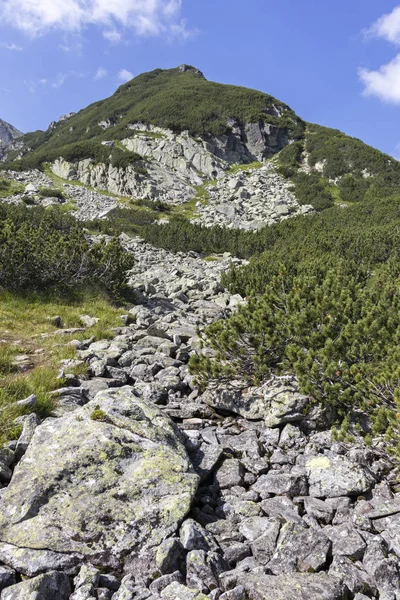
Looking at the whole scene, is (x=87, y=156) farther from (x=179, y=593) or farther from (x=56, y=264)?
(x=179, y=593)

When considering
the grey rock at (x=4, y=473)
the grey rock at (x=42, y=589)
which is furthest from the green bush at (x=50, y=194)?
the grey rock at (x=42, y=589)

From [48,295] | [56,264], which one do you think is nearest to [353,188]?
[56,264]

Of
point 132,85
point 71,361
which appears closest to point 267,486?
point 71,361

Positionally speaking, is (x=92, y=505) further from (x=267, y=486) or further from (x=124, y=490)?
(x=267, y=486)

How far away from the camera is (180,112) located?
62688mm

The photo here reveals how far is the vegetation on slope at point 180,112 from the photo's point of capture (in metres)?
60.0

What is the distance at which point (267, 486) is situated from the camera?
13.8ft

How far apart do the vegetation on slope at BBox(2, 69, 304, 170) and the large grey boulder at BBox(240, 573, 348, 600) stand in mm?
60416

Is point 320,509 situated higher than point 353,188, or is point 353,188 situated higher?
point 353,188

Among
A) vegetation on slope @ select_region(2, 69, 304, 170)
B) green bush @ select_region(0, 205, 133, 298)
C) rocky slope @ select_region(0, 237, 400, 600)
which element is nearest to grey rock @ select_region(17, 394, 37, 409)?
rocky slope @ select_region(0, 237, 400, 600)

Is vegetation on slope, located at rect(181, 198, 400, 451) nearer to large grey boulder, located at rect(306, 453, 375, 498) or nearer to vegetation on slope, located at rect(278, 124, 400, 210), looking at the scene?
large grey boulder, located at rect(306, 453, 375, 498)

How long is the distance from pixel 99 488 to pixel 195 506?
106 cm

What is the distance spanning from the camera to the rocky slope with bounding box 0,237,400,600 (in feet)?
9.60

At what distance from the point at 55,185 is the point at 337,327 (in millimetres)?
48411
